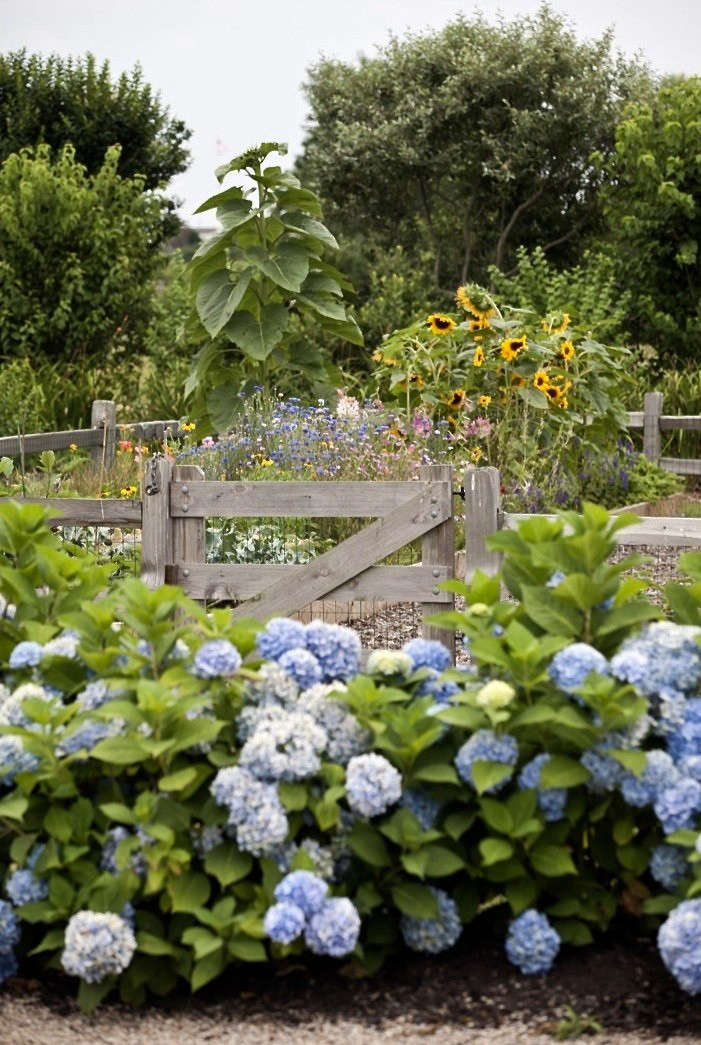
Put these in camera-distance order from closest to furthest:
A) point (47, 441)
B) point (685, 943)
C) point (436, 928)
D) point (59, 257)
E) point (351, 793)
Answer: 1. point (685, 943)
2. point (351, 793)
3. point (436, 928)
4. point (47, 441)
5. point (59, 257)

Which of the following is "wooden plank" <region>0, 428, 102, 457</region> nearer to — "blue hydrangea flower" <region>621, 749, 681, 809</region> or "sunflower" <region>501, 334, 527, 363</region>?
"sunflower" <region>501, 334, 527, 363</region>

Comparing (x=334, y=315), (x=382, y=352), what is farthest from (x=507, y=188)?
(x=334, y=315)

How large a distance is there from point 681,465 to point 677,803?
11.7 metres

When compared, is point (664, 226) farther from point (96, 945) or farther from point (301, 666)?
point (96, 945)

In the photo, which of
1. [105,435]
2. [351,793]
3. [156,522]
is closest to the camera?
[351,793]

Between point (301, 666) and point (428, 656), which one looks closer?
point (301, 666)

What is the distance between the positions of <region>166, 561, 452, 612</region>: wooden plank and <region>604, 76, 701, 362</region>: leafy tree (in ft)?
43.2

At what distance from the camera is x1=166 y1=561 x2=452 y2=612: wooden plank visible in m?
5.29

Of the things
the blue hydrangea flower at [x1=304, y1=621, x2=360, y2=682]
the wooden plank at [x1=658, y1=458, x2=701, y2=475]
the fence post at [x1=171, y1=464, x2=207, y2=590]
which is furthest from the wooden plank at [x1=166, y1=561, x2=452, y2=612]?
the wooden plank at [x1=658, y1=458, x2=701, y2=475]

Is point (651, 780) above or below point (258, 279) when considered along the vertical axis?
below

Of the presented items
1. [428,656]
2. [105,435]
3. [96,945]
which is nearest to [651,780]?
[428,656]

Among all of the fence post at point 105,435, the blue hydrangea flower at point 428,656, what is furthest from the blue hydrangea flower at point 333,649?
the fence post at point 105,435

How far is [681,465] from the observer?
1409 cm

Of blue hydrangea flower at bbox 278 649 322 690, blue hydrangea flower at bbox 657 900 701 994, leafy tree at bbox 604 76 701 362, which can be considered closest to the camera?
blue hydrangea flower at bbox 657 900 701 994
